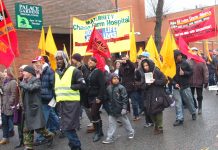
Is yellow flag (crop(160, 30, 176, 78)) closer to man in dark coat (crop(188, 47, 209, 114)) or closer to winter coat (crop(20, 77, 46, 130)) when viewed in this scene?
man in dark coat (crop(188, 47, 209, 114))

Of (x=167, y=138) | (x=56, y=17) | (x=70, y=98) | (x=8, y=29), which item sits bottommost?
(x=167, y=138)

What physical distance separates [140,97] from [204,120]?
1818 millimetres

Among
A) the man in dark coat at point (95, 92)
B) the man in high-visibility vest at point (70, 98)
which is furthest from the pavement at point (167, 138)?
the man in high-visibility vest at point (70, 98)

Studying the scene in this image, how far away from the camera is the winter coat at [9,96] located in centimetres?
825

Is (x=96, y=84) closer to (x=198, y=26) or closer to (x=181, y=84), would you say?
(x=181, y=84)

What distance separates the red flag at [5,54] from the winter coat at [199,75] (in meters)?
4.51

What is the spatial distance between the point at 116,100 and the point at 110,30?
4.77 meters

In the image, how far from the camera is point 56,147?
7.86 metres

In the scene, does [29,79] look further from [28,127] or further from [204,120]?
[204,120]

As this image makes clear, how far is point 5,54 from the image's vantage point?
8148 mm

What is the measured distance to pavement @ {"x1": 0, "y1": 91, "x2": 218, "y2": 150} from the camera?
7.21 m

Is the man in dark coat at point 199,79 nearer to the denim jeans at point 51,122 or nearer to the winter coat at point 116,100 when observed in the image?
the winter coat at point 116,100

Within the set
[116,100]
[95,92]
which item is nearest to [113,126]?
[116,100]

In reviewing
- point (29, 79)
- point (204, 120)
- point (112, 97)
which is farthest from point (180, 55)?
point (29, 79)
